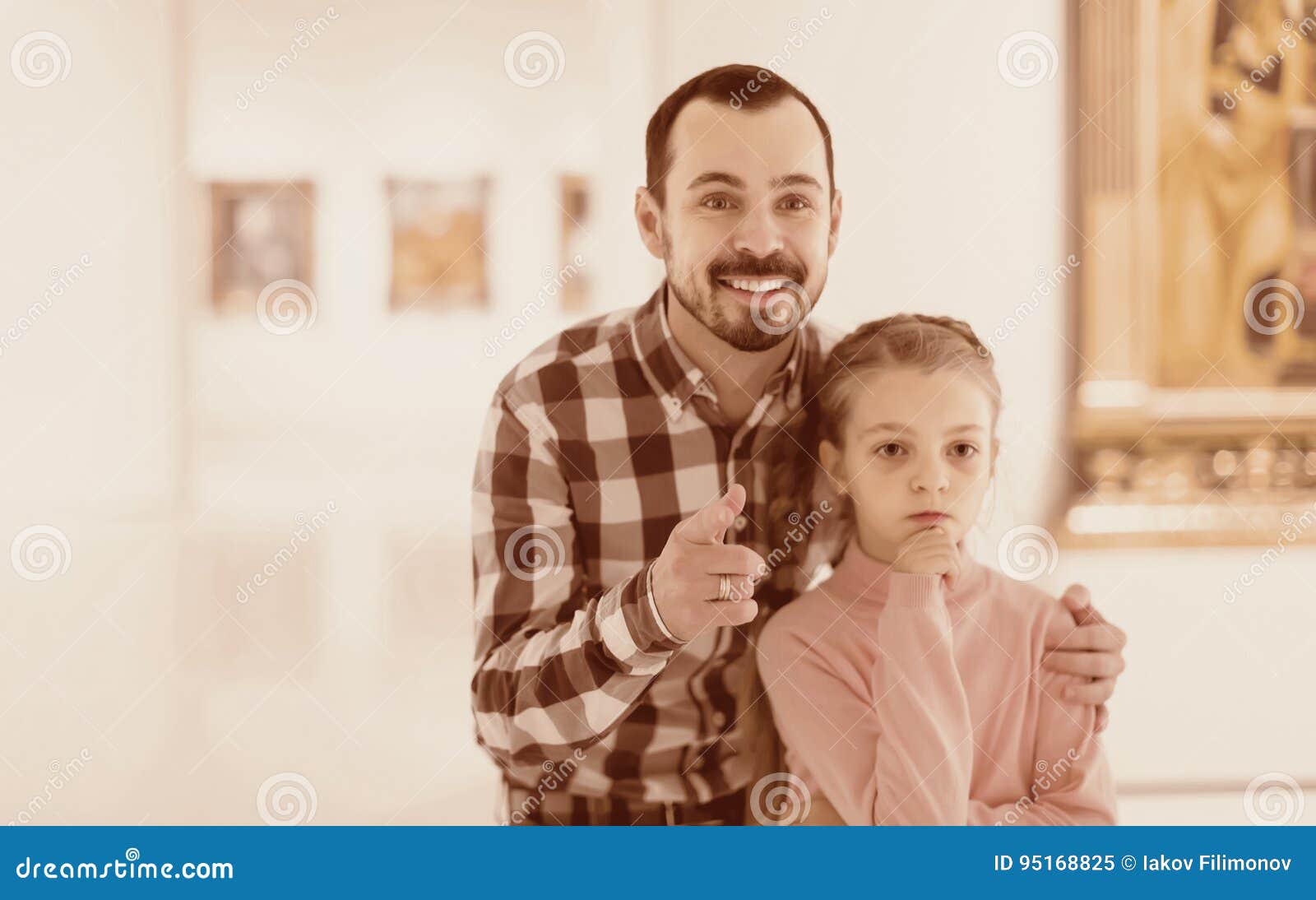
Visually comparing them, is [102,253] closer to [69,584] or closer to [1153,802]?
[69,584]

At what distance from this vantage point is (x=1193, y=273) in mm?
1525

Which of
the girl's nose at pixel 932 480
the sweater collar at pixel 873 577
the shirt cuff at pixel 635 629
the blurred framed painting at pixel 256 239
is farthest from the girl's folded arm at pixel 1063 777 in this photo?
the blurred framed painting at pixel 256 239

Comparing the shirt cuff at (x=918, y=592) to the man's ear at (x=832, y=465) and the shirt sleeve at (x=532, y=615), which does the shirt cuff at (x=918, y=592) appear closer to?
the man's ear at (x=832, y=465)

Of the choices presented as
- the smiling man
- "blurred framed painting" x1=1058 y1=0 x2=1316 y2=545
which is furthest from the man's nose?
"blurred framed painting" x1=1058 y1=0 x2=1316 y2=545

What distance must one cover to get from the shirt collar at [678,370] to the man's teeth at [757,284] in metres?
0.08

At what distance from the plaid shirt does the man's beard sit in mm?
49

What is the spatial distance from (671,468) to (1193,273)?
98 centimetres

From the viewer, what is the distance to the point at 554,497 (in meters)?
1.03

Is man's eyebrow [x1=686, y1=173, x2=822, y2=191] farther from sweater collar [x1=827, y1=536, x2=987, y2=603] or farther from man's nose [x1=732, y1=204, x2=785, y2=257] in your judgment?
sweater collar [x1=827, y1=536, x2=987, y2=603]

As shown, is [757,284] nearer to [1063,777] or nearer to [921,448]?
[921,448]

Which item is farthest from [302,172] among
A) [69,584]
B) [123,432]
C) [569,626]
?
[569,626]

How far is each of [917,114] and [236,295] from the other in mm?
978

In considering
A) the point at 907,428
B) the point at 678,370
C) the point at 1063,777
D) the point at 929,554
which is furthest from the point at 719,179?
the point at 1063,777

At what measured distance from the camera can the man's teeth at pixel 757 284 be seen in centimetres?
98
